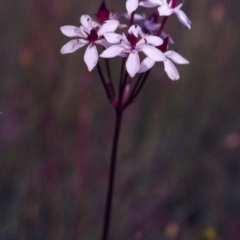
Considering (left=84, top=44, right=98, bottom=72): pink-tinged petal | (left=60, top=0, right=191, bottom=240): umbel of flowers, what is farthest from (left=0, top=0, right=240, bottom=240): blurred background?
(left=84, top=44, right=98, bottom=72): pink-tinged petal

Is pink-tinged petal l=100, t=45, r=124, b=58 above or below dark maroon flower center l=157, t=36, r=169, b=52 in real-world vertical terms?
below

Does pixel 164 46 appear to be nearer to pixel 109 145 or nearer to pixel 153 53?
pixel 153 53

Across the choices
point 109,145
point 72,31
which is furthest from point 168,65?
point 109,145

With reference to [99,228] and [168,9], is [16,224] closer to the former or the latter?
[99,228]

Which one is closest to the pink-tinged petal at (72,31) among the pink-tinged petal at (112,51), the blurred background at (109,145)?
the pink-tinged petal at (112,51)

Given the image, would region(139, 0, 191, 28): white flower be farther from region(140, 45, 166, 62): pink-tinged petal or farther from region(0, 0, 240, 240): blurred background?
region(0, 0, 240, 240): blurred background

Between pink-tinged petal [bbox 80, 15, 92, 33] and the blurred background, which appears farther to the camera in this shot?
the blurred background

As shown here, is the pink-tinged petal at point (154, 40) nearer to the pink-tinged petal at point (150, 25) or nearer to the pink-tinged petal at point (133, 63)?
the pink-tinged petal at point (133, 63)
